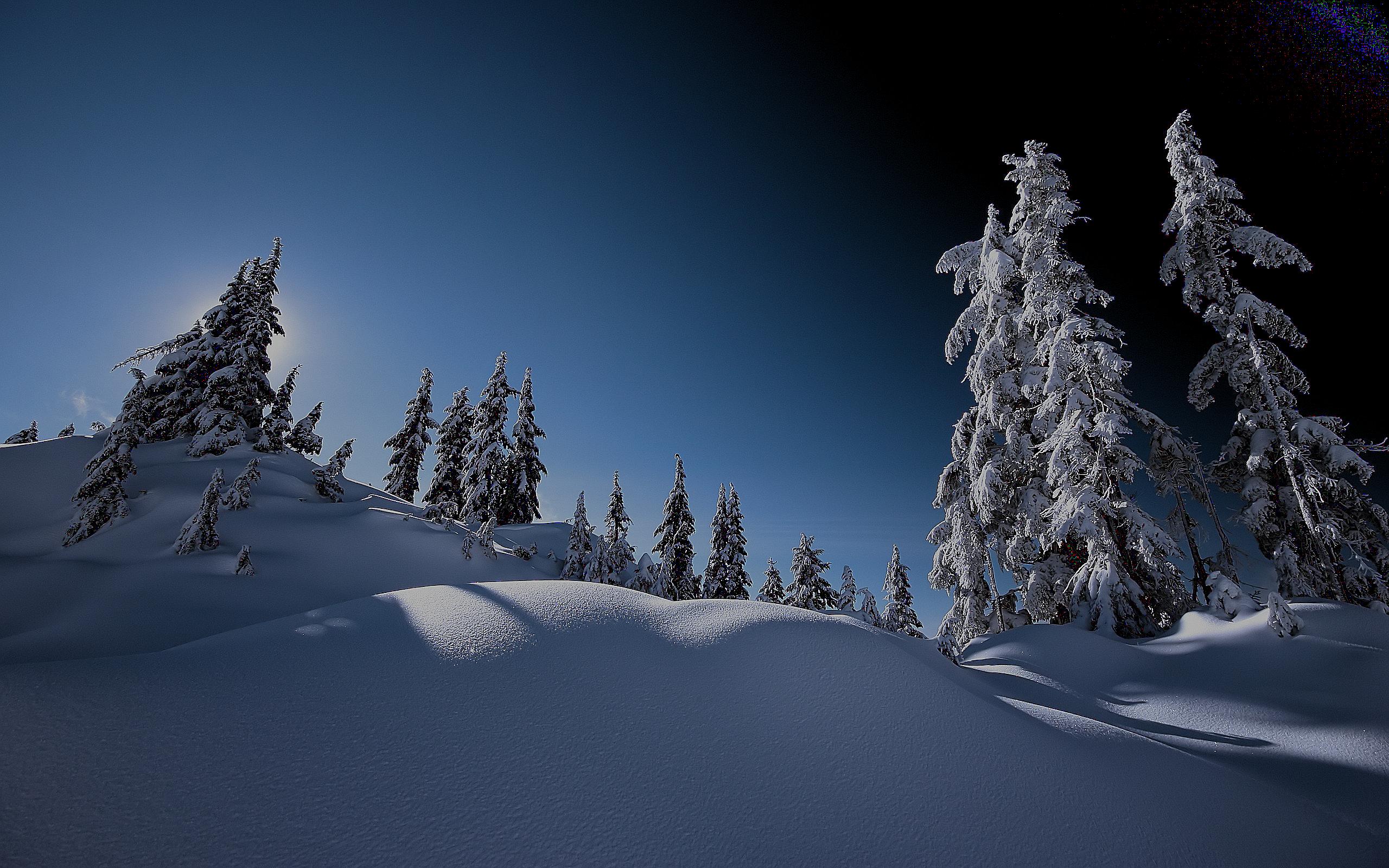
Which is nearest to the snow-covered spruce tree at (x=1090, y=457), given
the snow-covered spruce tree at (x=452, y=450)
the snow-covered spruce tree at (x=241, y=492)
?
the snow-covered spruce tree at (x=241, y=492)

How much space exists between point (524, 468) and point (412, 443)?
7744 mm

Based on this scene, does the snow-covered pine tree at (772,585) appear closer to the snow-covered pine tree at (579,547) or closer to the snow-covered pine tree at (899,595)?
the snow-covered pine tree at (899,595)

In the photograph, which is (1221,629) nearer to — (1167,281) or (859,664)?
(859,664)

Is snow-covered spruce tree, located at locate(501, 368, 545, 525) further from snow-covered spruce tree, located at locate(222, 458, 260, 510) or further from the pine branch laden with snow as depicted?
the pine branch laden with snow

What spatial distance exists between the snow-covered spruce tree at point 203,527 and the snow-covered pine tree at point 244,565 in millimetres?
1190

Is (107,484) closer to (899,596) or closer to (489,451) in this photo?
(489,451)

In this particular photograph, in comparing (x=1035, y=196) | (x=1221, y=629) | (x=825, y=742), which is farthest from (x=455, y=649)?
(x=1035, y=196)

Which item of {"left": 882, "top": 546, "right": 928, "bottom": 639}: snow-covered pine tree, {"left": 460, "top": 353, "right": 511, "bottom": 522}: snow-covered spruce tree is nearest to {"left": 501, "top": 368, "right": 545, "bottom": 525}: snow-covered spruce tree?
{"left": 460, "top": 353, "right": 511, "bottom": 522}: snow-covered spruce tree

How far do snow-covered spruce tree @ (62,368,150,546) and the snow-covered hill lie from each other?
7.43 metres

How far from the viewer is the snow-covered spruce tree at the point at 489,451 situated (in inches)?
1053

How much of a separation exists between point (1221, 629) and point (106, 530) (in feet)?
75.1

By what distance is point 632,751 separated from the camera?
319cm

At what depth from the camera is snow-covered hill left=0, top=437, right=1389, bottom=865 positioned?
247 centimetres

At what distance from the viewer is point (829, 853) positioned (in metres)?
2.72
